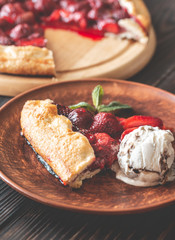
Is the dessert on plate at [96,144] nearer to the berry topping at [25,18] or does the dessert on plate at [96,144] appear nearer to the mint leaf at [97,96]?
the mint leaf at [97,96]

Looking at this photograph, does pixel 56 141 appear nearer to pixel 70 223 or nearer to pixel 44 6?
pixel 70 223

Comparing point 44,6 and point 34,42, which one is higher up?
point 44,6

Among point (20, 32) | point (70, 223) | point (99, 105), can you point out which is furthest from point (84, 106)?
point (20, 32)

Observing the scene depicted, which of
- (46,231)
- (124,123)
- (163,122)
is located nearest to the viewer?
(46,231)

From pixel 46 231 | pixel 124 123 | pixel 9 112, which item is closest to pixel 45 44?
pixel 9 112

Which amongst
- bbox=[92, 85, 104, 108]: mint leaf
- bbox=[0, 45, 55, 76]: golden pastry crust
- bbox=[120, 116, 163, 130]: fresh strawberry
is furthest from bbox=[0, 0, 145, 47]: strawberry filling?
bbox=[120, 116, 163, 130]: fresh strawberry

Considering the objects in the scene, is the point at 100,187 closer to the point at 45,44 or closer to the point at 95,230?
the point at 95,230

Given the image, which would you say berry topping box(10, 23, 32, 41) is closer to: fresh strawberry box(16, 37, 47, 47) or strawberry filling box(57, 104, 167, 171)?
fresh strawberry box(16, 37, 47, 47)
